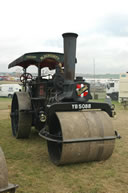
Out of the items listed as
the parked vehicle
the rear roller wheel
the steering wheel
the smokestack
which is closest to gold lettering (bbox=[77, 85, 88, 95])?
the smokestack

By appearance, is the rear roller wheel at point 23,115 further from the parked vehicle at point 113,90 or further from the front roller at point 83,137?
the parked vehicle at point 113,90

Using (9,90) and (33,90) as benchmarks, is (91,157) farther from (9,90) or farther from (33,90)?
(9,90)

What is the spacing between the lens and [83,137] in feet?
12.6

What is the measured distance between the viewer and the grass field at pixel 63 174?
3201mm

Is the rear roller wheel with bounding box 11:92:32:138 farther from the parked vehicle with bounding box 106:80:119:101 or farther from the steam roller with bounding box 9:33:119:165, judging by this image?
the parked vehicle with bounding box 106:80:119:101

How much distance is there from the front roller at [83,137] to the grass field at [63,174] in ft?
0.63

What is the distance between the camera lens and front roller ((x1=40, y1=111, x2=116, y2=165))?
375 centimetres

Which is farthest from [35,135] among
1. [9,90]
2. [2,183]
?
[9,90]

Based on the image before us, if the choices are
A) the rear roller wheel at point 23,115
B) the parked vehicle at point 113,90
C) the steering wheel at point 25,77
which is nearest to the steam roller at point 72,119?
the rear roller wheel at point 23,115

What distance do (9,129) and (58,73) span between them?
3.50 meters

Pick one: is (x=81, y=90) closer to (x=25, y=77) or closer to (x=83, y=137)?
(x=83, y=137)

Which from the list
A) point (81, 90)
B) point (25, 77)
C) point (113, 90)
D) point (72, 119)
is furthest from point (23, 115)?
point (113, 90)

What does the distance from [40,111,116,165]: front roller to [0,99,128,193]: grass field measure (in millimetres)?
193

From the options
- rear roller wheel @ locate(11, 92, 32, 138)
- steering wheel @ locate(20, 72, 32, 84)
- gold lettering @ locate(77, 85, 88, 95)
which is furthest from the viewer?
steering wheel @ locate(20, 72, 32, 84)
